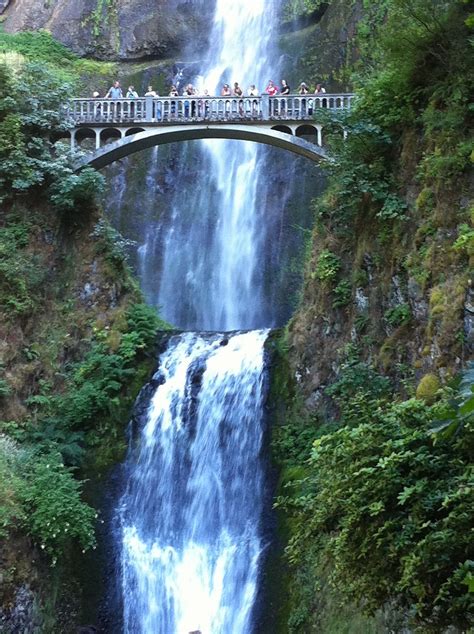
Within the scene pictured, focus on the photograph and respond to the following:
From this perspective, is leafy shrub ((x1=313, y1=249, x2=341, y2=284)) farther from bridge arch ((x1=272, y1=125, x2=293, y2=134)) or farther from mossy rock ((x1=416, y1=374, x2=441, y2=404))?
mossy rock ((x1=416, y1=374, x2=441, y2=404))

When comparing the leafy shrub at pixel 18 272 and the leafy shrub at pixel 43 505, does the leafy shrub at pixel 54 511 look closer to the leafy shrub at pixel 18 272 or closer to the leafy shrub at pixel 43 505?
the leafy shrub at pixel 43 505

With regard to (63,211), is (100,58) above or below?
above

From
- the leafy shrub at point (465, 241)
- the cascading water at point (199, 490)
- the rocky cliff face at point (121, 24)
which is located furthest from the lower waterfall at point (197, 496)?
the rocky cliff face at point (121, 24)

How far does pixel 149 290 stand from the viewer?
2484cm

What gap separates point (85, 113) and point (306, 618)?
548 inches

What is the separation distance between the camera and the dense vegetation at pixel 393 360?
604 centimetres

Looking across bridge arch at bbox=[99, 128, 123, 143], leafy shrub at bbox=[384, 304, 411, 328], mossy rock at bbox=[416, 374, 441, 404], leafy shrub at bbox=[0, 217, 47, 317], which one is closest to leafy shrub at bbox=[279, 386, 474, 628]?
mossy rock at bbox=[416, 374, 441, 404]

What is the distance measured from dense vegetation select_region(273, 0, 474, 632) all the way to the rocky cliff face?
17601 mm

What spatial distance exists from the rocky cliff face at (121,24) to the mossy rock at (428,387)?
2379 centimetres

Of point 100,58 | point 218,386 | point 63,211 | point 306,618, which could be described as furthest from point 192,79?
point 306,618

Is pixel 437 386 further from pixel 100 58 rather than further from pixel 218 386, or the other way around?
pixel 100 58

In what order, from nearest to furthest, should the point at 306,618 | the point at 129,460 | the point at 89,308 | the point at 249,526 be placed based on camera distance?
1. the point at 306,618
2. the point at 249,526
3. the point at 129,460
4. the point at 89,308

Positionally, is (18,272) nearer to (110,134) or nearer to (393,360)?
(110,134)

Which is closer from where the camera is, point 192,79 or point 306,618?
point 306,618
